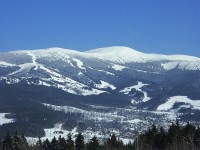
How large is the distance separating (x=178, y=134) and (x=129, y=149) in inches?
578

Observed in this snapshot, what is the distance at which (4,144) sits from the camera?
5379 inches

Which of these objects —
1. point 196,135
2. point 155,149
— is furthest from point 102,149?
point 196,135

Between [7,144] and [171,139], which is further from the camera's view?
[7,144]

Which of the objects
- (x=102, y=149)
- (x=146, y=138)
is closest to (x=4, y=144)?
(x=102, y=149)

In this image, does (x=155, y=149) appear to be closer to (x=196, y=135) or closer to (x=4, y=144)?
(x=196, y=135)

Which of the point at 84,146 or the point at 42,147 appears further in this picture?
the point at 42,147

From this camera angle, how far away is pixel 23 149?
11931 centimetres

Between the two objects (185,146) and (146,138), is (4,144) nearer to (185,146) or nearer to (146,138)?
(146,138)

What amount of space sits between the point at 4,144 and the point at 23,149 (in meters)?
18.6

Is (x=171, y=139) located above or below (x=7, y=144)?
below

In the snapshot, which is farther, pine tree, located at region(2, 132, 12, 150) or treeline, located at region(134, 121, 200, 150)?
pine tree, located at region(2, 132, 12, 150)

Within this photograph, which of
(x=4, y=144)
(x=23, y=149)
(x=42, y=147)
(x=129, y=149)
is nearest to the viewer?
(x=23, y=149)

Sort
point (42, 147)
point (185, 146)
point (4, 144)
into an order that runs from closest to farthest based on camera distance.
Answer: point (185, 146)
point (4, 144)
point (42, 147)

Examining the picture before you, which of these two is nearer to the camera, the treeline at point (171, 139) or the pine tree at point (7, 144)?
the treeline at point (171, 139)
